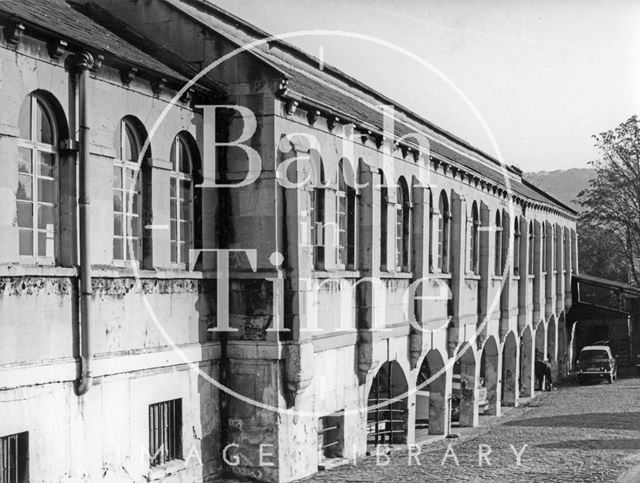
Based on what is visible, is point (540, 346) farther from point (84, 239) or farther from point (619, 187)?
point (84, 239)

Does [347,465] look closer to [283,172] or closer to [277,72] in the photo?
[283,172]

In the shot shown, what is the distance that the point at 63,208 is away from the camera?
1096 cm

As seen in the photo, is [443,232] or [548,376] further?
[548,376]

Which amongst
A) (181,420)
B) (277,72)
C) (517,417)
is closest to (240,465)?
(181,420)

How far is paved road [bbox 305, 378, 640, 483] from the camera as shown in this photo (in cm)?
1633

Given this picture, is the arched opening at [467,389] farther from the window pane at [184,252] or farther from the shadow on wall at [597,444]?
the window pane at [184,252]

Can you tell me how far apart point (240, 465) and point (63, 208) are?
5.50 m

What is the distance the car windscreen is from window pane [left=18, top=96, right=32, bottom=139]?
32.0 m

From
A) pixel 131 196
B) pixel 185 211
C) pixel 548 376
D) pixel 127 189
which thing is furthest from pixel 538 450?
pixel 548 376

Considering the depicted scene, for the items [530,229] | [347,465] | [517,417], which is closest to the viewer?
[347,465]

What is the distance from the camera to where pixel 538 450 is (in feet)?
65.6

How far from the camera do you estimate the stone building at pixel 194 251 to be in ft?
34.4

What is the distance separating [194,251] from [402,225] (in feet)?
26.5

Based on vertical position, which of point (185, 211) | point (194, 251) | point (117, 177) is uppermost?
point (117, 177)
